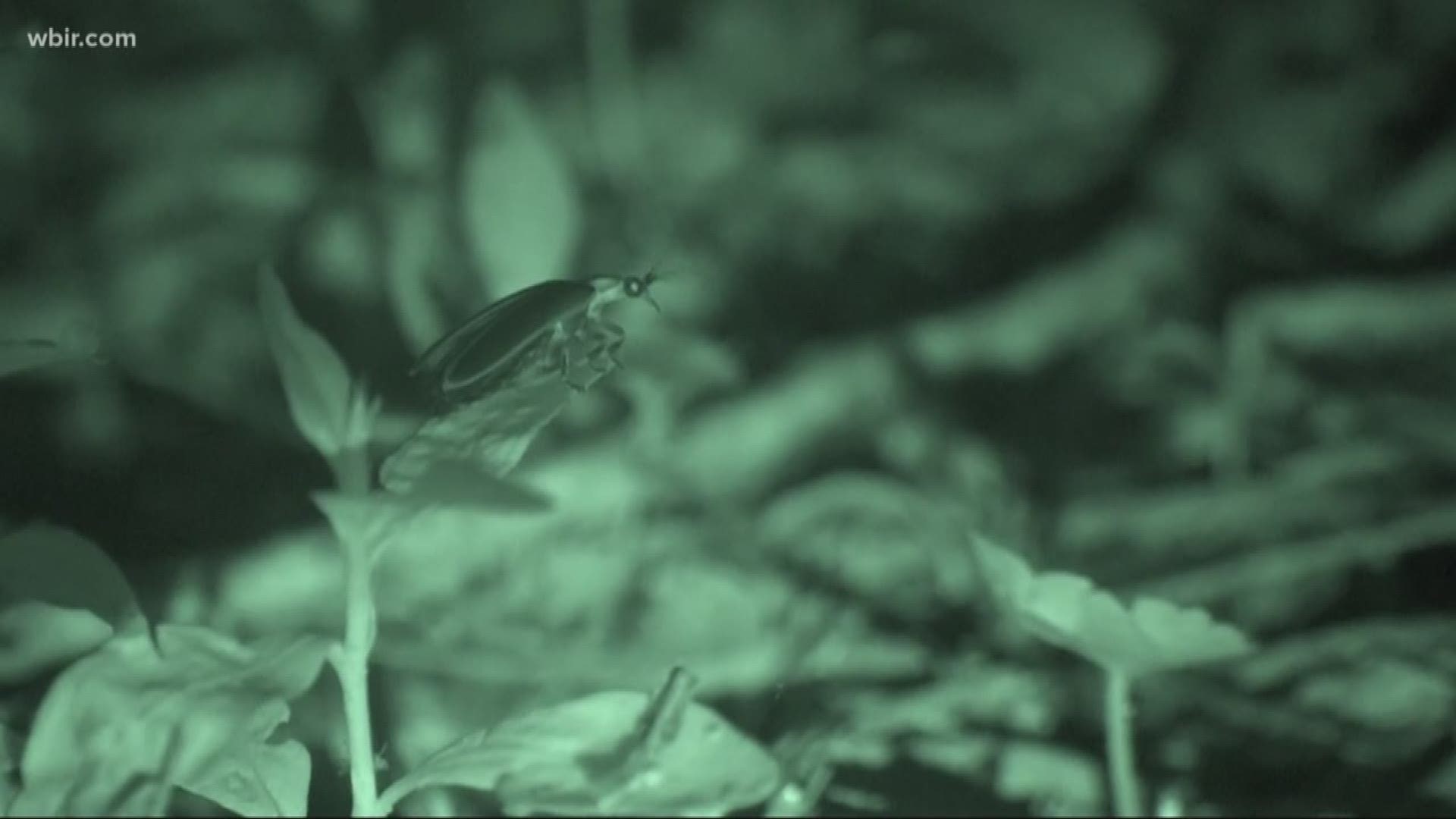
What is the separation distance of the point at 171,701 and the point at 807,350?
61 centimetres

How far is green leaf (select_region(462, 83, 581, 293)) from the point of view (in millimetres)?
770

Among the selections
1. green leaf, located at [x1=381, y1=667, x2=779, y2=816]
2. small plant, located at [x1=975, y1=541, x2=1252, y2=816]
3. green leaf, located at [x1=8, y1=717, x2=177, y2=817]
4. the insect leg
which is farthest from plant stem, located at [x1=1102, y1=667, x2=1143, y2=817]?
green leaf, located at [x1=8, y1=717, x2=177, y2=817]

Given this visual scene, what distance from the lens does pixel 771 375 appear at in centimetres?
105

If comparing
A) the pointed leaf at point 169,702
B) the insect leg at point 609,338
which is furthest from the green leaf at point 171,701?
the insect leg at point 609,338

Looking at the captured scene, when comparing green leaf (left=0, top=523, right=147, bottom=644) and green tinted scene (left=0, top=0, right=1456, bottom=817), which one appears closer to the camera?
green leaf (left=0, top=523, right=147, bottom=644)

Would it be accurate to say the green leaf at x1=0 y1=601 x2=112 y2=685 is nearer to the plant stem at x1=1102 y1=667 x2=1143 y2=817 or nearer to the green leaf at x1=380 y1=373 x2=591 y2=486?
the green leaf at x1=380 y1=373 x2=591 y2=486

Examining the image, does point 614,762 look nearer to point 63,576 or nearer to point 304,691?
point 304,691

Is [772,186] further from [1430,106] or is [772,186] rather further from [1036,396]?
[1430,106]

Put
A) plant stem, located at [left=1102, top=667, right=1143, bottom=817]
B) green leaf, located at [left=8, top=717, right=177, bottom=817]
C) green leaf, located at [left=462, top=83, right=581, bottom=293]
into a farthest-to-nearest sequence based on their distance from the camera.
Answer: green leaf, located at [left=462, top=83, right=581, bottom=293] < plant stem, located at [left=1102, top=667, right=1143, bottom=817] < green leaf, located at [left=8, top=717, right=177, bottom=817]

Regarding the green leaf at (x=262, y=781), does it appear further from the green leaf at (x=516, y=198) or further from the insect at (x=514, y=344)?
the green leaf at (x=516, y=198)

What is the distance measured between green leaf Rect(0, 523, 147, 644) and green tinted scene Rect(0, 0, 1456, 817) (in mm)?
133

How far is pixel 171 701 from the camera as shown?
57 centimetres

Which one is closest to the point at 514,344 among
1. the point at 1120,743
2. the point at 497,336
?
the point at 497,336

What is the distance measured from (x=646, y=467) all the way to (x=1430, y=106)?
0.75 metres
